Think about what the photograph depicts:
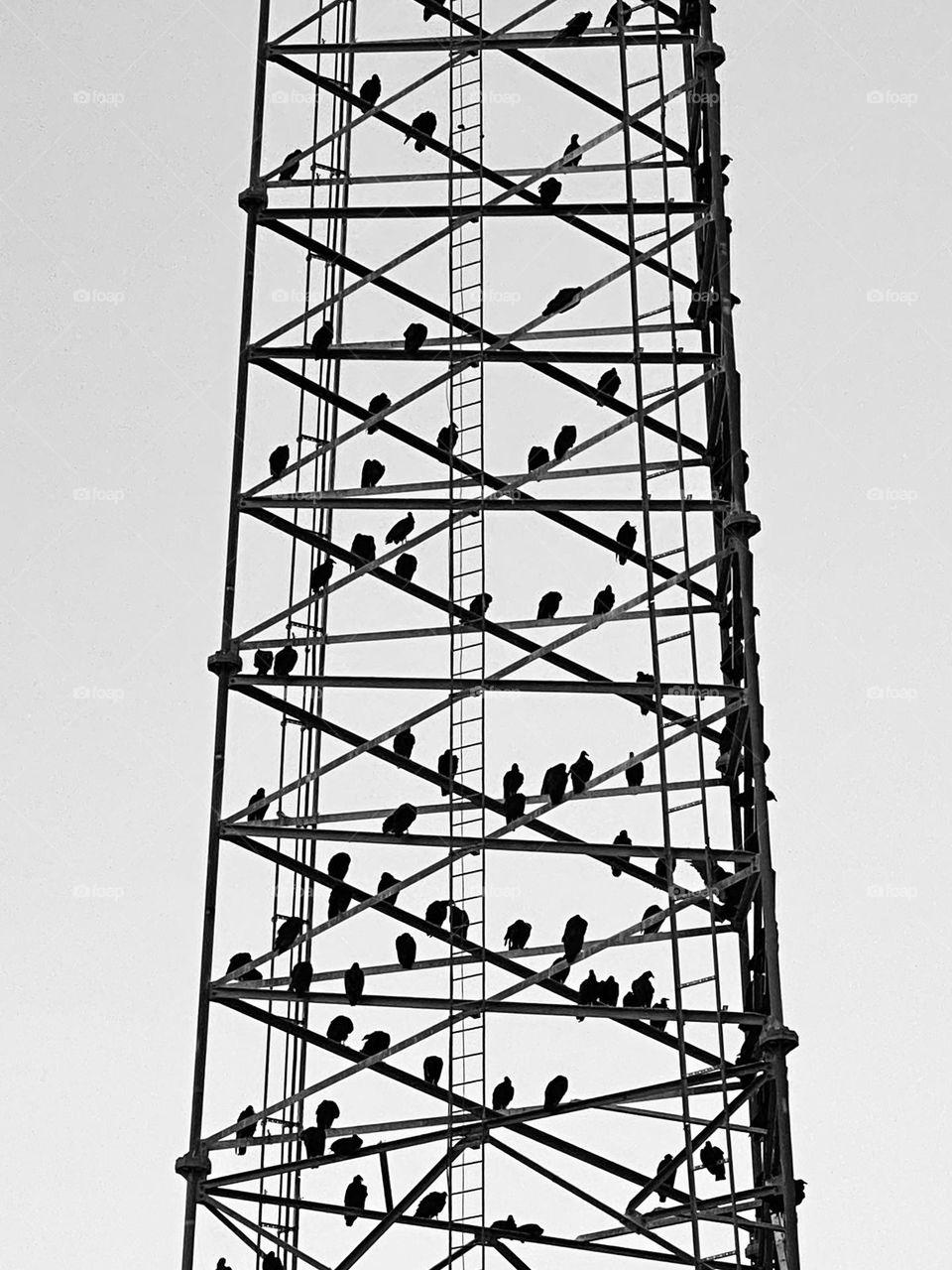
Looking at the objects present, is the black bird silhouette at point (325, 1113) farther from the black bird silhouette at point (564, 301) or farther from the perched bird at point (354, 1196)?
the black bird silhouette at point (564, 301)

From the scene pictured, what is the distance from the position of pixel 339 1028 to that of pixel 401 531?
18.7 ft

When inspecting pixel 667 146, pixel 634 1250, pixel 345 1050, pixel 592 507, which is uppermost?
pixel 667 146

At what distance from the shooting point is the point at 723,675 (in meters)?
26.8

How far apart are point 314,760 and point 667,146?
8.00 metres

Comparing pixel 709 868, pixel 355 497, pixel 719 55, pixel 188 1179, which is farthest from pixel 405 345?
pixel 188 1179

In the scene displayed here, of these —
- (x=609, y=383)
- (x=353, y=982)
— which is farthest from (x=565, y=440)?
(x=353, y=982)

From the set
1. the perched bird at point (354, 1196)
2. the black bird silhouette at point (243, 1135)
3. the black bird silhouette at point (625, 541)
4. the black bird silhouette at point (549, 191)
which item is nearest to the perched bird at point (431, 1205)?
the perched bird at point (354, 1196)

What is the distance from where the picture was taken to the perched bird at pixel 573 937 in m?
24.6

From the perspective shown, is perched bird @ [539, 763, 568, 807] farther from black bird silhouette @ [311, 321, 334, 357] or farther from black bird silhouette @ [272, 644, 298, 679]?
black bird silhouette @ [311, 321, 334, 357]

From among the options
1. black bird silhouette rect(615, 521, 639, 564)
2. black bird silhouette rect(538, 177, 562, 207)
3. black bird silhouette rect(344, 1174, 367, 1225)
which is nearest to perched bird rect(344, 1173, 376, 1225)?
black bird silhouette rect(344, 1174, 367, 1225)

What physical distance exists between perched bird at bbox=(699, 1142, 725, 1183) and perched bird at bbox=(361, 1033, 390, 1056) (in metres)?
3.37

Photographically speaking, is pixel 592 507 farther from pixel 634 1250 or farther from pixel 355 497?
pixel 634 1250

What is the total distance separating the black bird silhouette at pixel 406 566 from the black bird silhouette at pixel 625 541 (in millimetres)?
2263

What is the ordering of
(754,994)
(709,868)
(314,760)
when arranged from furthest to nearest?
(314,760) < (754,994) < (709,868)
